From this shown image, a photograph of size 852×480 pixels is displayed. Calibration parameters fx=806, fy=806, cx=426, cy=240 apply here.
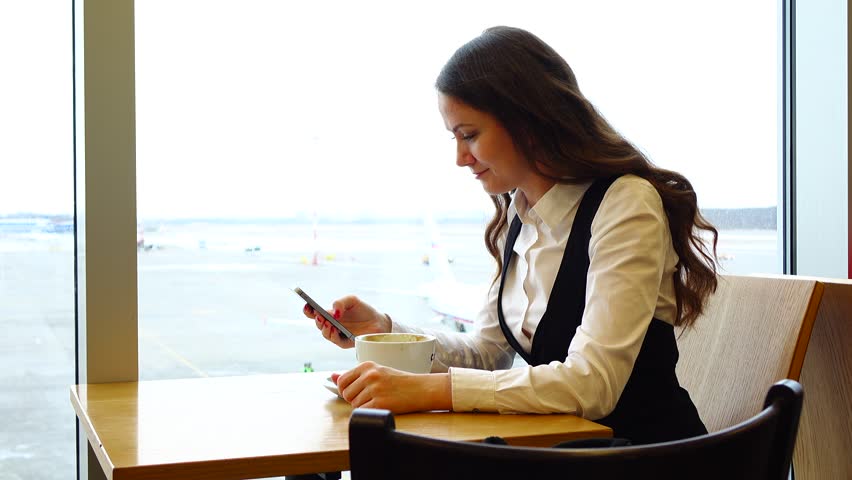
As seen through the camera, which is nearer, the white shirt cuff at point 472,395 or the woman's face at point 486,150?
the white shirt cuff at point 472,395

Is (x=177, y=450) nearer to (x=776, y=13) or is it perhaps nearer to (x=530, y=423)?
(x=530, y=423)

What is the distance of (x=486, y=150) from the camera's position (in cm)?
146

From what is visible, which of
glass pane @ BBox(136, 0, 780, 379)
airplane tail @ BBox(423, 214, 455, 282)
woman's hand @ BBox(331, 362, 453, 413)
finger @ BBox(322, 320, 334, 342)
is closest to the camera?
woman's hand @ BBox(331, 362, 453, 413)

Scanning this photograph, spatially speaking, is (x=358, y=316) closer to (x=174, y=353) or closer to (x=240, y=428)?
(x=240, y=428)

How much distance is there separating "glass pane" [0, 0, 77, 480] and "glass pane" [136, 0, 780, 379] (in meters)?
0.17

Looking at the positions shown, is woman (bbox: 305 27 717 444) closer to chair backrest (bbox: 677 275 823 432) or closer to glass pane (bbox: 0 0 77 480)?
chair backrest (bbox: 677 275 823 432)

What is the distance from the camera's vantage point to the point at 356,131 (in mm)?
2174

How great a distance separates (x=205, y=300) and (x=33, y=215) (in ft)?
1.62

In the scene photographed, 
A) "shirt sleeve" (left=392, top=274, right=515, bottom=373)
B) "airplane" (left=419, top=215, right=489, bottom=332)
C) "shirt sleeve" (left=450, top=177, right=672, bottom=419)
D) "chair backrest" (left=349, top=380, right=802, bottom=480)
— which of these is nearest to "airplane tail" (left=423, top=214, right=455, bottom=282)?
"airplane" (left=419, top=215, right=489, bottom=332)

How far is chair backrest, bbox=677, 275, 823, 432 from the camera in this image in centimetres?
145

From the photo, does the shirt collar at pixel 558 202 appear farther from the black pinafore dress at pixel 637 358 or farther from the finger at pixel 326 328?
the finger at pixel 326 328

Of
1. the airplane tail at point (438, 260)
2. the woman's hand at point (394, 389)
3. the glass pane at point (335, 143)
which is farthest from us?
the airplane tail at point (438, 260)

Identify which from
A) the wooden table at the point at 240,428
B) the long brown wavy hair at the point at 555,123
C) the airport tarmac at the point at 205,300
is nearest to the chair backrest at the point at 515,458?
the wooden table at the point at 240,428

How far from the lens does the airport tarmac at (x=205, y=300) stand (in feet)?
6.08
